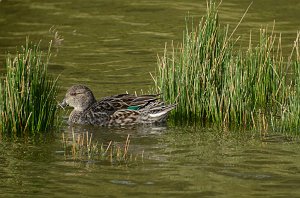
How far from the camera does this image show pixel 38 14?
22453mm

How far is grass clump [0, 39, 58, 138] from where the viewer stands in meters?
12.5

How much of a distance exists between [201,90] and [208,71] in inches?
11.2

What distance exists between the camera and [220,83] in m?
13.7

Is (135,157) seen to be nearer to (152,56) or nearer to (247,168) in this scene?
(247,168)

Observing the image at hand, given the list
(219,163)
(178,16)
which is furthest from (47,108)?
(178,16)

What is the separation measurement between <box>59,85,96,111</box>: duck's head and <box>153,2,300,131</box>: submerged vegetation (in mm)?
1159

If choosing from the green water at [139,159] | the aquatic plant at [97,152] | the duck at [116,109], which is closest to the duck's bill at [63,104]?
the duck at [116,109]

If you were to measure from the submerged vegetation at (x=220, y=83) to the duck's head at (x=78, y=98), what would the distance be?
116 centimetres

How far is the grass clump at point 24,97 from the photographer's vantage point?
41.1 ft

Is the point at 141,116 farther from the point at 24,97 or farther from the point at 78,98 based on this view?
the point at 24,97

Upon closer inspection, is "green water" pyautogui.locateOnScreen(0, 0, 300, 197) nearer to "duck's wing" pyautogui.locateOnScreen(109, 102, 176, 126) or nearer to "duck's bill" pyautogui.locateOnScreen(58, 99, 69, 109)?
"duck's wing" pyautogui.locateOnScreen(109, 102, 176, 126)

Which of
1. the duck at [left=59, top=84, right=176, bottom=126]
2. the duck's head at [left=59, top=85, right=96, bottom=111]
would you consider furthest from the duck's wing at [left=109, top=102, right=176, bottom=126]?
the duck's head at [left=59, top=85, right=96, bottom=111]

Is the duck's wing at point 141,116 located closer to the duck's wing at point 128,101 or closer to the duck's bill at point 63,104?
the duck's wing at point 128,101

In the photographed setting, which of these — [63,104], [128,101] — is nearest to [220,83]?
[128,101]
